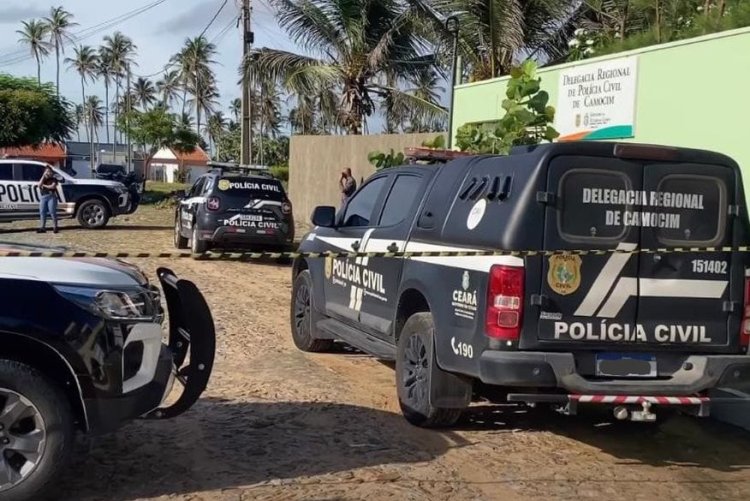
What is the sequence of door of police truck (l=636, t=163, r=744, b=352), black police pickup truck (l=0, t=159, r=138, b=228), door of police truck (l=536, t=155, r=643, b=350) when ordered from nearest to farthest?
door of police truck (l=536, t=155, r=643, b=350) → door of police truck (l=636, t=163, r=744, b=352) → black police pickup truck (l=0, t=159, r=138, b=228)

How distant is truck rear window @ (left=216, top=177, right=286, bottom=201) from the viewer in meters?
16.4

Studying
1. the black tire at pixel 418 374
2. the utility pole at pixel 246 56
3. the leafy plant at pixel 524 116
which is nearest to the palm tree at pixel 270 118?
the utility pole at pixel 246 56

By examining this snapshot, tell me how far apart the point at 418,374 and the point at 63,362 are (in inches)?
104

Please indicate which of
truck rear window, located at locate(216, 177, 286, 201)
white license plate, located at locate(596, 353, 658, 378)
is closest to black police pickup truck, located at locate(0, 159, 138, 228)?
truck rear window, located at locate(216, 177, 286, 201)

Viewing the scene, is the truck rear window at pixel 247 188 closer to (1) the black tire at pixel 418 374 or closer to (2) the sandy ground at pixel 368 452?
(2) the sandy ground at pixel 368 452

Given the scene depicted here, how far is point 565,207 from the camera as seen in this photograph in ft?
19.1

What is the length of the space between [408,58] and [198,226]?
1160 cm

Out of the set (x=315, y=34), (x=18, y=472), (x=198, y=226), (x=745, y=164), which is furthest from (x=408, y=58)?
(x=18, y=472)

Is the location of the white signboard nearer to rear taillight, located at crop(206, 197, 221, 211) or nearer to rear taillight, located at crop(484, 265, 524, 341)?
rear taillight, located at crop(206, 197, 221, 211)

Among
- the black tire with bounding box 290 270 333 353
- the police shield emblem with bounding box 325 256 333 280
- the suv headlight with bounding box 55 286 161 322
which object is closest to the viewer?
the suv headlight with bounding box 55 286 161 322

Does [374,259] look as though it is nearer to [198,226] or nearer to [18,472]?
[18,472]

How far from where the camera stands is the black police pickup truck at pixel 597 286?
5.73 m

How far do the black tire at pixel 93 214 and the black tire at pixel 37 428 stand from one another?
18695 millimetres

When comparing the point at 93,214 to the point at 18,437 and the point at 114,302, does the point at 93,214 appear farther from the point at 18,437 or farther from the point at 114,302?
the point at 18,437
